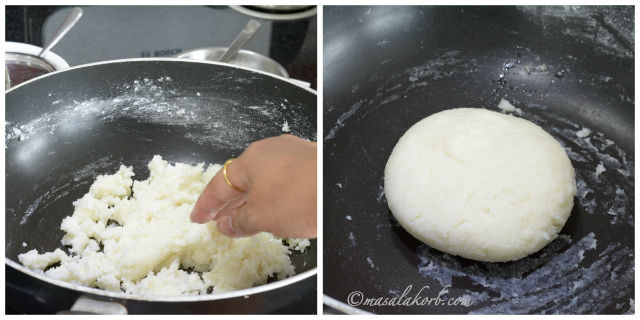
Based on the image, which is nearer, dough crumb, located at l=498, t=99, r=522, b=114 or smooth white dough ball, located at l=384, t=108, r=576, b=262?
smooth white dough ball, located at l=384, t=108, r=576, b=262

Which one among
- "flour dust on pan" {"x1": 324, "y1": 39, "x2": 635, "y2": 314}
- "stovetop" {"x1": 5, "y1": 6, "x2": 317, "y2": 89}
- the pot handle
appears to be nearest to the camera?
the pot handle

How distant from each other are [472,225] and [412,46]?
15.8 inches

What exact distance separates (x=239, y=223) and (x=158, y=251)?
14cm

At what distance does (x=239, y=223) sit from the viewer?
736mm

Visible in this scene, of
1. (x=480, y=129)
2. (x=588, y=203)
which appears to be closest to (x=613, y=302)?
(x=588, y=203)

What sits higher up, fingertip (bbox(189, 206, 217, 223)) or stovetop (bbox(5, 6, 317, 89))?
stovetop (bbox(5, 6, 317, 89))

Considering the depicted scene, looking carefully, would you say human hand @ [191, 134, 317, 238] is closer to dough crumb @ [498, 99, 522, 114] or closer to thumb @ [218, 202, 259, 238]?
thumb @ [218, 202, 259, 238]

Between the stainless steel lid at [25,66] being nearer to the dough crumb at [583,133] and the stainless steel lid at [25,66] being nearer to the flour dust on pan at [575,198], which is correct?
the flour dust on pan at [575,198]

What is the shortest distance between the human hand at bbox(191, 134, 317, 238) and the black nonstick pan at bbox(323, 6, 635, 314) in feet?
0.37

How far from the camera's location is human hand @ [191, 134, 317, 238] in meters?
0.69

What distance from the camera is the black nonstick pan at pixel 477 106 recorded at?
790mm

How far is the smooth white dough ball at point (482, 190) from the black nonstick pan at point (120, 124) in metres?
0.18

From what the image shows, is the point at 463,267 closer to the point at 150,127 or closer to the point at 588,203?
the point at 588,203

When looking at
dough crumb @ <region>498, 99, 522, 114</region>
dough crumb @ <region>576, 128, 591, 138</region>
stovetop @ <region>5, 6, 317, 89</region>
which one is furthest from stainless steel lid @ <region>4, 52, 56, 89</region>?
dough crumb @ <region>576, 128, 591, 138</region>
